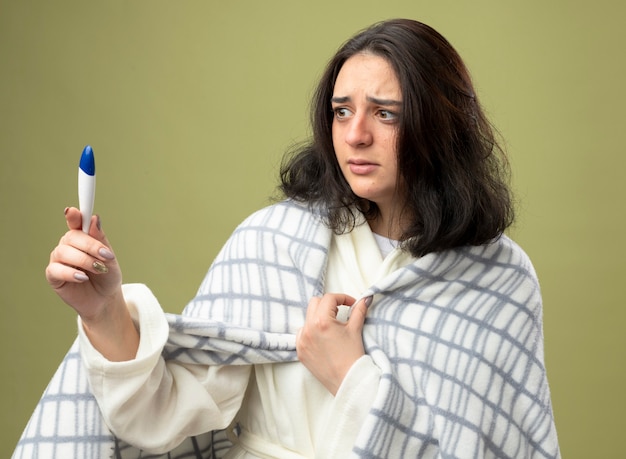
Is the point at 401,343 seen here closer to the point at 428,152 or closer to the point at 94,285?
the point at 428,152

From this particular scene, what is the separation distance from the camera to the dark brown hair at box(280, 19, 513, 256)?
1813mm

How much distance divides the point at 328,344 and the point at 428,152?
364 millimetres

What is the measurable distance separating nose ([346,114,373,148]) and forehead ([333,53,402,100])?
0.14 feet

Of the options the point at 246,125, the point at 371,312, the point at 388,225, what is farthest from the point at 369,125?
the point at 246,125

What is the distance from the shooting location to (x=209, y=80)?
3176 mm

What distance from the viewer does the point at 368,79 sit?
182cm

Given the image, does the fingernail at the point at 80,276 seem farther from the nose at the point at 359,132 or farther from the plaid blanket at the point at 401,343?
the nose at the point at 359,132

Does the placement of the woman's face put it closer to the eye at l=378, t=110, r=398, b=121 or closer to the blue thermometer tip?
the eye at l=378, t=110, r=398, b=121

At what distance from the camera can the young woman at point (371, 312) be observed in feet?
5.80

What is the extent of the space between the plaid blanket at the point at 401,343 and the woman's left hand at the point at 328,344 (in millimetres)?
33

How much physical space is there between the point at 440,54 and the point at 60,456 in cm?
91

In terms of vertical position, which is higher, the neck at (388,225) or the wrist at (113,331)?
the neck at (388,225)

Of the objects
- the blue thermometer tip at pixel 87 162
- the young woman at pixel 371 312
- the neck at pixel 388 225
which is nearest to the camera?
the blue thermometer tip at pixel 87 162

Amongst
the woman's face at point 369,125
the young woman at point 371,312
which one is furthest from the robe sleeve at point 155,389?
the woman's face at point 369,125
